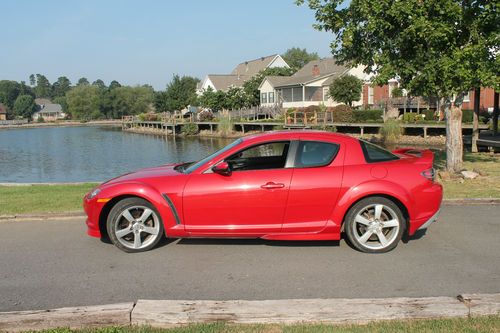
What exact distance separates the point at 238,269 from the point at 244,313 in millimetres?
1549

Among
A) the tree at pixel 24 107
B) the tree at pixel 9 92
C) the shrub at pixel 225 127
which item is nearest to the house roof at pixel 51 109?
the tree at pixel 24 107

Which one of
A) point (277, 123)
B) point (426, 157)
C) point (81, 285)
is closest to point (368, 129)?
point (277, 123)

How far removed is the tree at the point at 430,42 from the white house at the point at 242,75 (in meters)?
64.1

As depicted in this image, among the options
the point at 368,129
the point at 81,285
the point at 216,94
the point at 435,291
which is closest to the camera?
the point at 435,291

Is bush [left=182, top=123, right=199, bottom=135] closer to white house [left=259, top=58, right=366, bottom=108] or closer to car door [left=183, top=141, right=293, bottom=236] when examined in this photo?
white house [left=259, top=58, right=366, bottom=108]

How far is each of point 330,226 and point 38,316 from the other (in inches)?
132

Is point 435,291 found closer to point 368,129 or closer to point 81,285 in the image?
point 81,285

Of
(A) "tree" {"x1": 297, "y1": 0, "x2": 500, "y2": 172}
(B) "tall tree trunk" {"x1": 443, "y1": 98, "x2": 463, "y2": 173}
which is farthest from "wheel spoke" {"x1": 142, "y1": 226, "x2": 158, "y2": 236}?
(B) "tall tree trunk" {"x1": 443, "y1": 98, "x2": 463, "y2": 173}

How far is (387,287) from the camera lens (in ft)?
15.3

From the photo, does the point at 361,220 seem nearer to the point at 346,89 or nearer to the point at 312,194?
the point at 312,194

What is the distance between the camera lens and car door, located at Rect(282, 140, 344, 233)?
5.63 metres

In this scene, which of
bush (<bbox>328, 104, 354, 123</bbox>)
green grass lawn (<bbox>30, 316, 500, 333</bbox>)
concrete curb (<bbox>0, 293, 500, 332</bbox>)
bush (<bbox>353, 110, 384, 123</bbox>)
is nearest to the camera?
green grass lawn (<bbox>30, 316, 500, 333</bbox>)

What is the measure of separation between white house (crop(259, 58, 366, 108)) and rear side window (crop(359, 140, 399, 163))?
4267 centimetres

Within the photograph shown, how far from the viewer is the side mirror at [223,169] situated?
568 centimetres
